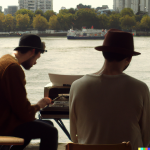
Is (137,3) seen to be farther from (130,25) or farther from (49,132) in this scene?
(49,132)

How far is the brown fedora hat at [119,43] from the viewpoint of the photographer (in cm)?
114

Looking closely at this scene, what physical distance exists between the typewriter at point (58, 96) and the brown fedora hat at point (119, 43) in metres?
0.64

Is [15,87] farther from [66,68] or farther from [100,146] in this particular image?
[66,68]

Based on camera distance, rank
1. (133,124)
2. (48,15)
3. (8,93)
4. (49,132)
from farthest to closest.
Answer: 1. (48,15)
2. (49,132)
3. (8,93)
4. (133,124)

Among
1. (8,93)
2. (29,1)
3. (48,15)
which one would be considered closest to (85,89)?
(8,93)

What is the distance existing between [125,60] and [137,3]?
124 meters

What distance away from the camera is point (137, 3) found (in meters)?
118

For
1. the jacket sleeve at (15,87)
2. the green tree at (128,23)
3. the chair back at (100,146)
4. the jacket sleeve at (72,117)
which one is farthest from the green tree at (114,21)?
the chair back at (100,146)

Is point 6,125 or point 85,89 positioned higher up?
point 85,89

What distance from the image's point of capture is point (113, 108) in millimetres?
1102

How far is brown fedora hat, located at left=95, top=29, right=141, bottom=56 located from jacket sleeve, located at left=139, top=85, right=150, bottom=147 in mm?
176

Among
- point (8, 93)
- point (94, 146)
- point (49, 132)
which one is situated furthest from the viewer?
point (49, 132)

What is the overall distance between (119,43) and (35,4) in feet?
442

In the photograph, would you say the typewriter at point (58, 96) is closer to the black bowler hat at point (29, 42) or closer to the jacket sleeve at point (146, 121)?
the black bowler hat at point (29, 42)
